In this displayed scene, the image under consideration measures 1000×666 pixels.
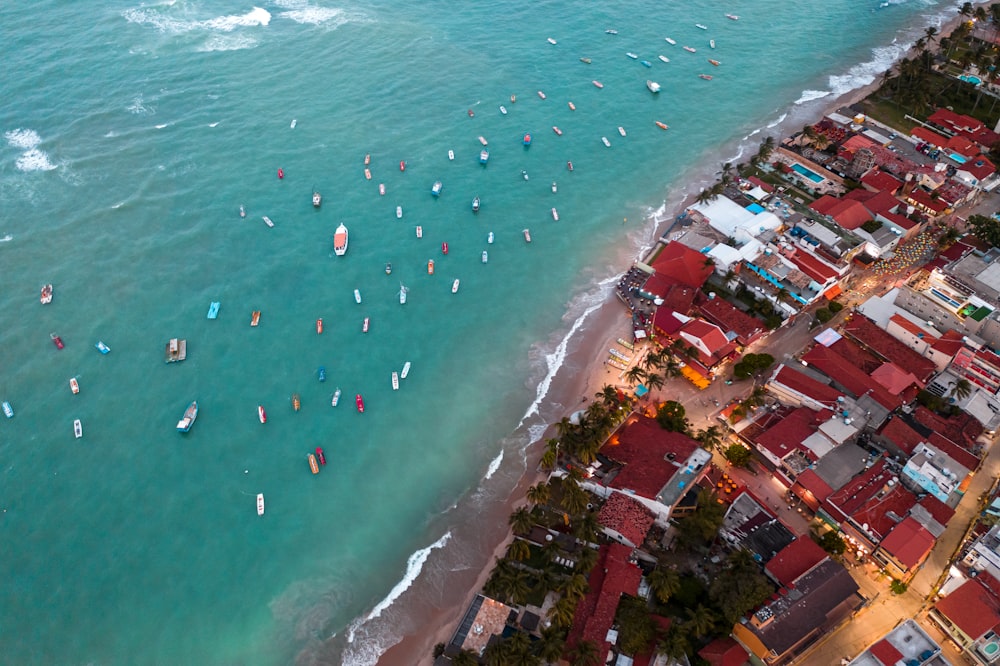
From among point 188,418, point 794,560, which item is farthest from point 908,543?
point 188,418

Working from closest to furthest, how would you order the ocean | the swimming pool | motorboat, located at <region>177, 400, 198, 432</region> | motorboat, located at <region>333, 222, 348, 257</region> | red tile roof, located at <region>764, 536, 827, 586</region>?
red tile roof, located at <region>764, 536, 827, 586</region> < the ocean < motorboat, located at <region>177, 400, 198, 432</region> < motorboat, located at <region>333, 222, 348, 257</region> < the swimming pool

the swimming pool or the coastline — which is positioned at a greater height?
the swimming pool

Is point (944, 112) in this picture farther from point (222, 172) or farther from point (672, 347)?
point (222, 172)

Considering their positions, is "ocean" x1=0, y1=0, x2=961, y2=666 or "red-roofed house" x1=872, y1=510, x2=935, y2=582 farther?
"ocean" x1=0, y1=0, x2=961, y2=666

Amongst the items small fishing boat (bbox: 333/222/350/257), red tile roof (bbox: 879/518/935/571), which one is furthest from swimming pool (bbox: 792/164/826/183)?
small fishing boat (bbox: 333/222/350/257)

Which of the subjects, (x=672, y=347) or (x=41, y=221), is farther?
(x=41, y=221)

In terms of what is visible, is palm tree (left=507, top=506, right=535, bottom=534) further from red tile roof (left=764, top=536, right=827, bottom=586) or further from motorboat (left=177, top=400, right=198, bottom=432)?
motorboat (left=177, top=400, right=198, bottom=432)

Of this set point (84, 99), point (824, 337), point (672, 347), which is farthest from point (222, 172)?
point (824, 337)
